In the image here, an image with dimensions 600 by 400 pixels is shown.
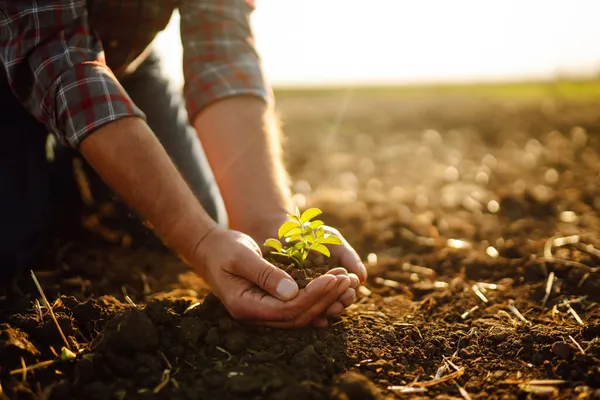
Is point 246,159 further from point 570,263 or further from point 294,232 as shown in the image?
point 570,263

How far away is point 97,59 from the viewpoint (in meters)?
2.00

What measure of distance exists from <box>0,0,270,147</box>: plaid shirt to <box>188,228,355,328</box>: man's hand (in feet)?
1.93

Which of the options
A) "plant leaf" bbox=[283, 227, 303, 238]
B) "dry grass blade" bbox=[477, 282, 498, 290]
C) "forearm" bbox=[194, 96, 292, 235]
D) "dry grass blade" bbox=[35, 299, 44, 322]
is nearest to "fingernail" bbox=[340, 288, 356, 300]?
"plant leaf" bbox=[283, 227, 303, 238]

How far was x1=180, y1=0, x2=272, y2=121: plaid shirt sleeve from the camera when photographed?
7.63 feet

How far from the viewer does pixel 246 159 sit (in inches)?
86.9

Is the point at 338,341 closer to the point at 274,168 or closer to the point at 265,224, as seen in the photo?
the point at 265,224

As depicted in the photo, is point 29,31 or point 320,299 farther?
point 29,31

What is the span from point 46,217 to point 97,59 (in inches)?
37.6

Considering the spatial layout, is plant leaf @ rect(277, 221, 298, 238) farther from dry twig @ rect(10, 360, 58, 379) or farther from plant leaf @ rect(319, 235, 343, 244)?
dry twig @ rect(10, 360, 58, 379)

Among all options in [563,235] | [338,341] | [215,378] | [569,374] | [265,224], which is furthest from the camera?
[563,235]

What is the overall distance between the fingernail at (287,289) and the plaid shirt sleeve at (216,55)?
38.4 inches

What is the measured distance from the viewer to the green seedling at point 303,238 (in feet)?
5.80

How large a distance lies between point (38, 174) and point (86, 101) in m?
0.95

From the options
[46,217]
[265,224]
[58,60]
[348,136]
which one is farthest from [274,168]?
[348,136]
